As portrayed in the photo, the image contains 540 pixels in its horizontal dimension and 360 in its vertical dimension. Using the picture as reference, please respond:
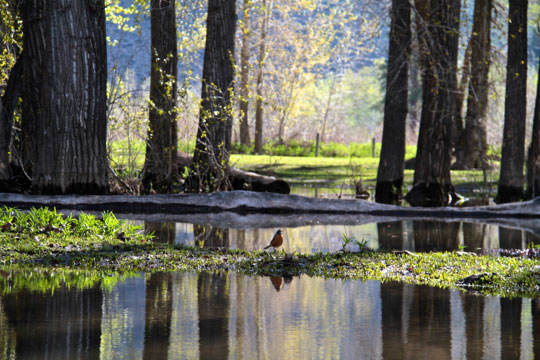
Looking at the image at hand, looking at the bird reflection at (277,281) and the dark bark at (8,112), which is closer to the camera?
the bird reflection at (277,281)

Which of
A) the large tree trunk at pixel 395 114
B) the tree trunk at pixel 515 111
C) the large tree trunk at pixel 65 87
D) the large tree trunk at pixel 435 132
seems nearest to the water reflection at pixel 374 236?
the large tree trunk at pixel 65 87

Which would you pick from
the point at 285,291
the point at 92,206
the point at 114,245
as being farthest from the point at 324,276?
the point at 92,206

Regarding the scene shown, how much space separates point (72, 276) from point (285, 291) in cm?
205

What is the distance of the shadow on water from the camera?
10.3 m

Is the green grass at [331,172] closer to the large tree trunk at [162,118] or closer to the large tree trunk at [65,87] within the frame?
the large tree trunk at [162,118]

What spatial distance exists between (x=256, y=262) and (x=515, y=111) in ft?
39.4

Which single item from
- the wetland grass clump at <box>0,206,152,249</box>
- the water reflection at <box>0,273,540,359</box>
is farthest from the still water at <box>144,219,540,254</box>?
the water reflection at <box>0,273,540,359</box>

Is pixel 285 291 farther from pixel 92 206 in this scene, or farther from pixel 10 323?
pixel 92 206

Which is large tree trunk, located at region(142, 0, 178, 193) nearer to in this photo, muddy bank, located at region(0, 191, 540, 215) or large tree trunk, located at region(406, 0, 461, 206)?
muddy bank, located at region(0, 191, 540, 215)

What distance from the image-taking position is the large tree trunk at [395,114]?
18188 millimetres

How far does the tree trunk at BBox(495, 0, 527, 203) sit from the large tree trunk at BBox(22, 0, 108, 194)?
9.89 metres

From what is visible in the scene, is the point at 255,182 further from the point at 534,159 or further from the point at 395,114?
the point at 534,159

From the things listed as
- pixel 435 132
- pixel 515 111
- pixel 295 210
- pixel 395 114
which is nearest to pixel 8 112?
pixel 295 210

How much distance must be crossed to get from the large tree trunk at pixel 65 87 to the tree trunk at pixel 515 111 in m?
9.89
